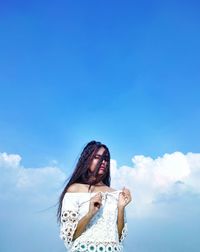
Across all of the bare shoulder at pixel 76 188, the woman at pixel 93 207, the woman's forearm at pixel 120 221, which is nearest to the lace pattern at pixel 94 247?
the woman at pixel 93 207

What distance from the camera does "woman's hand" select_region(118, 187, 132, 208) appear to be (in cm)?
666

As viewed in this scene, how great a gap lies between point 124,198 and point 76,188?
0.62 m

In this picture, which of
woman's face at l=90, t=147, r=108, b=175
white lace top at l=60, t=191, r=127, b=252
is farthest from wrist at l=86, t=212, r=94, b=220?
woman's face at l=90, t=147, r=108, b=175

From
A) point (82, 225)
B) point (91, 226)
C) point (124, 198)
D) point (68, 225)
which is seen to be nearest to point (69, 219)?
point (68, 225)

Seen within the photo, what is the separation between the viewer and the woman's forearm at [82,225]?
636 centimetres

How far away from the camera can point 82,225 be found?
21.0ft

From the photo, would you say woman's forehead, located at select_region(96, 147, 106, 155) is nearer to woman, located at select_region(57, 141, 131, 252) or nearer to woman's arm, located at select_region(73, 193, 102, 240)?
woman, located at select_region(57, 141, 131, 252)

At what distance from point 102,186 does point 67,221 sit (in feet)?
2.35

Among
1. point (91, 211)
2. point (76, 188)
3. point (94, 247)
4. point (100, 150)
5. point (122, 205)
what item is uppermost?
point (100, 150)

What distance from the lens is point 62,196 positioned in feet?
22.2

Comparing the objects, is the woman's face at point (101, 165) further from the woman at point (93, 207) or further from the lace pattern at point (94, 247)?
the lace pattern at point (94, 247)

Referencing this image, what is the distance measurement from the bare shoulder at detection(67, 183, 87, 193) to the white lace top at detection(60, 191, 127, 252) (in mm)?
77

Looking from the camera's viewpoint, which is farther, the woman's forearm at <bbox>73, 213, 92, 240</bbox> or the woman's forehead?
the woman's forehead

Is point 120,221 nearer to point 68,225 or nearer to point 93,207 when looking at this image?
point 93,207
